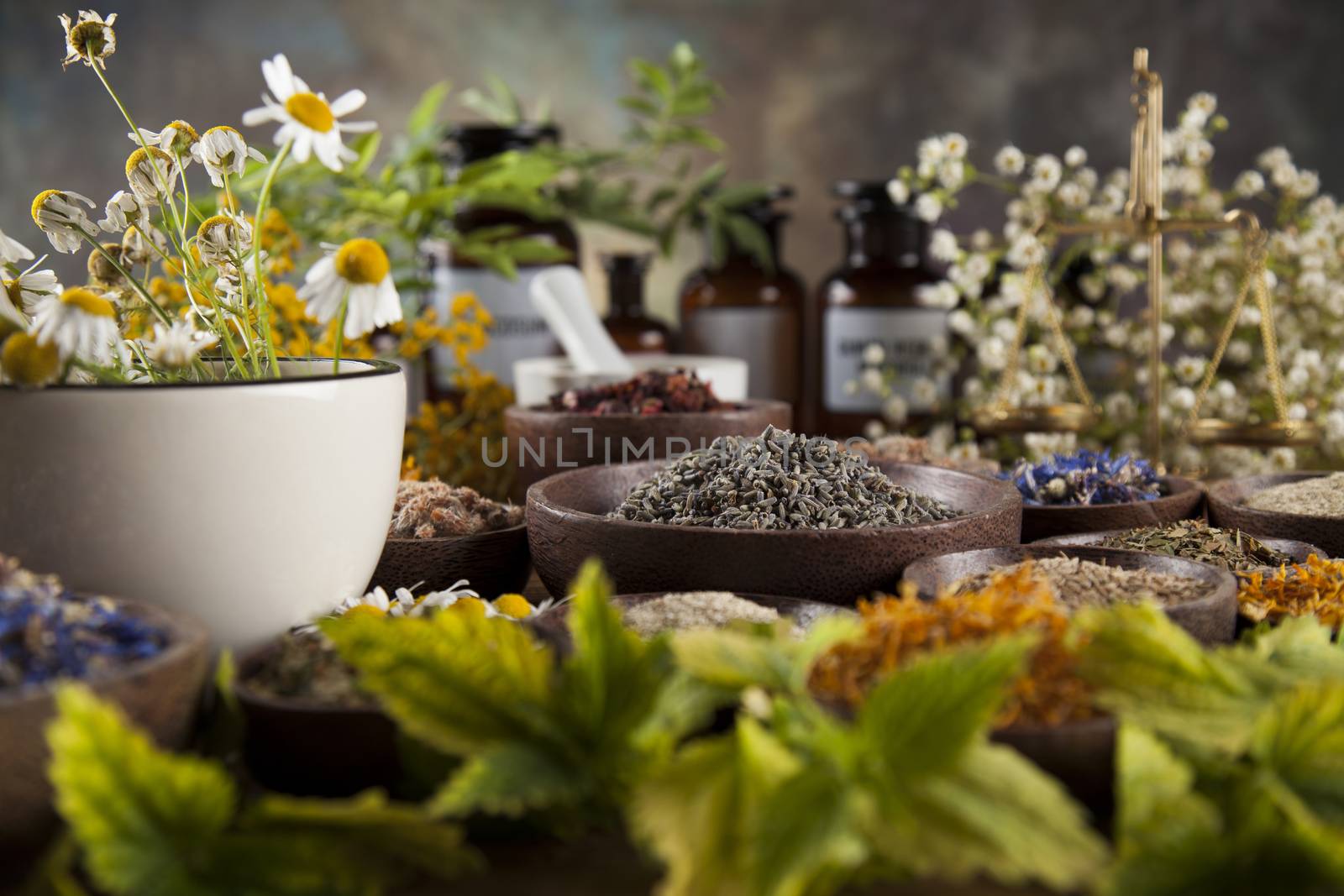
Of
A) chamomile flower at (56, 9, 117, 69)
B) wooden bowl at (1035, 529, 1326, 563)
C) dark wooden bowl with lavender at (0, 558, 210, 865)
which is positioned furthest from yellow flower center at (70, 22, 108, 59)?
wooden bowl at (1035, 529, 1326, 563)

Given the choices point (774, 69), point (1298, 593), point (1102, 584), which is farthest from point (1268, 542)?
point (774, 69)

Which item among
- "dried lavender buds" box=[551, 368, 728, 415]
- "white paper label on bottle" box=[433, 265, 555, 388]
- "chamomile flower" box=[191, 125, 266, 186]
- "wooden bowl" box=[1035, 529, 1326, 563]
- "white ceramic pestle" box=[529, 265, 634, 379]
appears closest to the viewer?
"chamomile flower" box=[191, 125, 266, 186]

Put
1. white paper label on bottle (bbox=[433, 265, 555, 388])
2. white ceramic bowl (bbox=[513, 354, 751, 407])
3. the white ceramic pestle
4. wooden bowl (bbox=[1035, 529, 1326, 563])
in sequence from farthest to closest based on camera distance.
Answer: white paper label on bottle (bbox=[433, 265, 555, 388])
the white ceramic pestle
white ceramic bowl (bbox=[513, 354, 751, 407])
wooden bowl (bbox=[1035, 529, 1326, 563])

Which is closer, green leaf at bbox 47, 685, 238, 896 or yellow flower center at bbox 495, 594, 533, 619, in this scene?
green leaf at bbox 47, 685, 238, 896

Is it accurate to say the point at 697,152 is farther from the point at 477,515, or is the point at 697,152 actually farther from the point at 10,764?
the point at 10,764

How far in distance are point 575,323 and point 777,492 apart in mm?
687

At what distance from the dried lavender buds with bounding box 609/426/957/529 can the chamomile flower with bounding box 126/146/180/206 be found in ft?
1.14

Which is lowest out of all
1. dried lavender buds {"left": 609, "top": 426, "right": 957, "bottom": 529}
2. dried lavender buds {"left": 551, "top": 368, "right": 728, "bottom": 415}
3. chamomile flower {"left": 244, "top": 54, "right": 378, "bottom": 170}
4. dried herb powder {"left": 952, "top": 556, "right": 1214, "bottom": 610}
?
dried herb powder {"left": 952, "top": 556, "right": 1214, "bottom": 610}

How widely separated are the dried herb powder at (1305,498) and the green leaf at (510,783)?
65 centimetres

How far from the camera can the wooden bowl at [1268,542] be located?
32.0 inches

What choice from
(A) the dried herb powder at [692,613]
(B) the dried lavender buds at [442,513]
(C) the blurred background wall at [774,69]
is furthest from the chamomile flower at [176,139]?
(C) the blurred background wall at [774,69]

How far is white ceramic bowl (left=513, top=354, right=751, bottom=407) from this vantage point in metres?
1.29

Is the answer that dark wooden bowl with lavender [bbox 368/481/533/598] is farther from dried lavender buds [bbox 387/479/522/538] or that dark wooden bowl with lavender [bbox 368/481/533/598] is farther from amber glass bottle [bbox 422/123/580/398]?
amber glass bottle [bbox 422/123/580/398]

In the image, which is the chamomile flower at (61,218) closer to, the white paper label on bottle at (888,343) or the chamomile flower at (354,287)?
the chamomile flower at (354,287)
